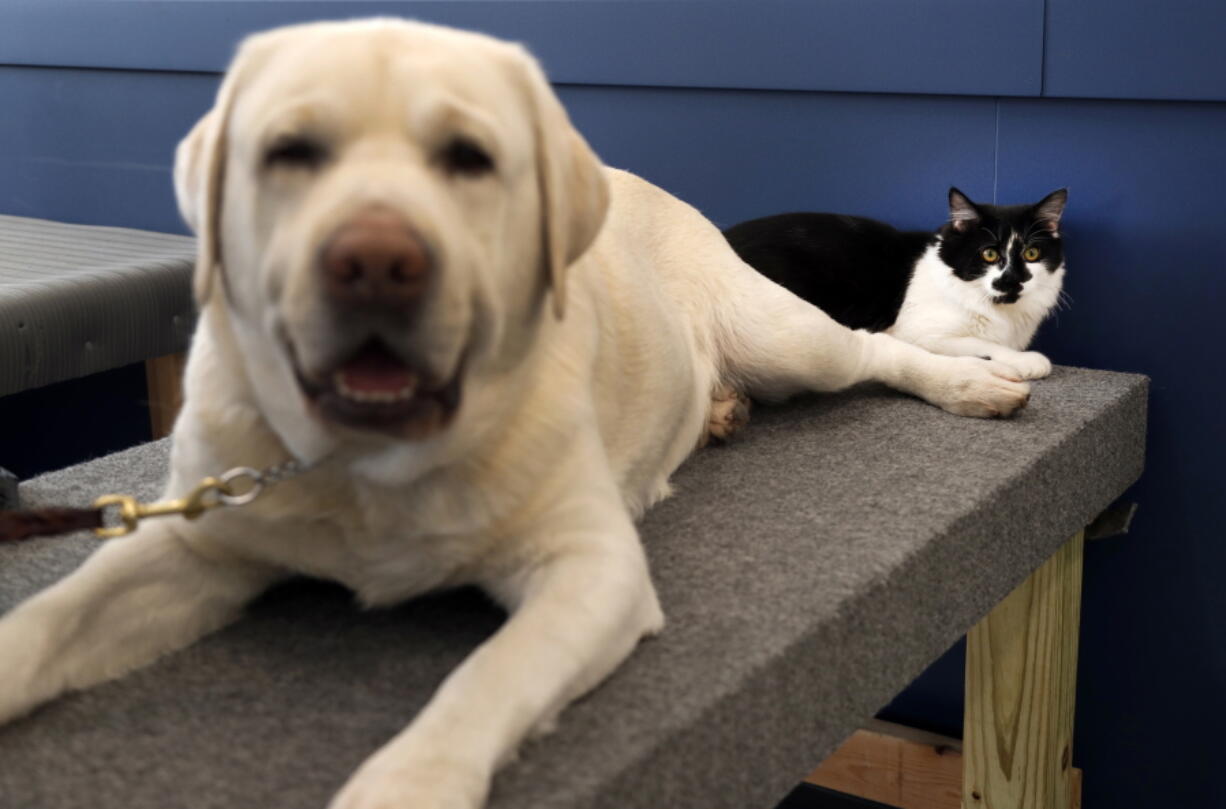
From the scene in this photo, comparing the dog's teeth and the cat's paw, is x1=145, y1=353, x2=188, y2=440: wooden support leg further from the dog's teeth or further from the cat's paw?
the dog's teeth

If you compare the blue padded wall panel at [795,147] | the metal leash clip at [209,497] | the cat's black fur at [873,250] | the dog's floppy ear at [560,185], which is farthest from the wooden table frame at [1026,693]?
the metal leash clip at [209,497]

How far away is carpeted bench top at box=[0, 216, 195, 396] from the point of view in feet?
6.87

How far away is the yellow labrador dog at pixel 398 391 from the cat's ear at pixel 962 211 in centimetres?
84

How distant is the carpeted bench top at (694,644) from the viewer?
0.92 m

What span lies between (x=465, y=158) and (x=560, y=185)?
0.33 feet

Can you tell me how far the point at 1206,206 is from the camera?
1819 mm

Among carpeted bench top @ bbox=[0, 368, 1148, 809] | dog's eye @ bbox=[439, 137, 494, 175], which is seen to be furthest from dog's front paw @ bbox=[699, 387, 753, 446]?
dog's eye @ bbox=[439, 137, 494, 175]

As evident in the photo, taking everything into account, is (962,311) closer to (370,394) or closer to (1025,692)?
(1025,692)

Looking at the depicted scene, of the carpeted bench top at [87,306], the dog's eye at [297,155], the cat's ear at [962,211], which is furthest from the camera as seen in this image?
the carpeted bench top at [87,306]

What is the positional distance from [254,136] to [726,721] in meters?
0.55

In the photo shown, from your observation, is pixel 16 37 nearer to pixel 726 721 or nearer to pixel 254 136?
pixel 254 136

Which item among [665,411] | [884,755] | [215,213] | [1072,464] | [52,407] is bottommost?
[884,755]

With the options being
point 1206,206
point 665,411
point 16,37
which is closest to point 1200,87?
point 1206,206

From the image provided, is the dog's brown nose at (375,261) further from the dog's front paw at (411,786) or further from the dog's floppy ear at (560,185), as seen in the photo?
the dog's front paw at (411,786)
